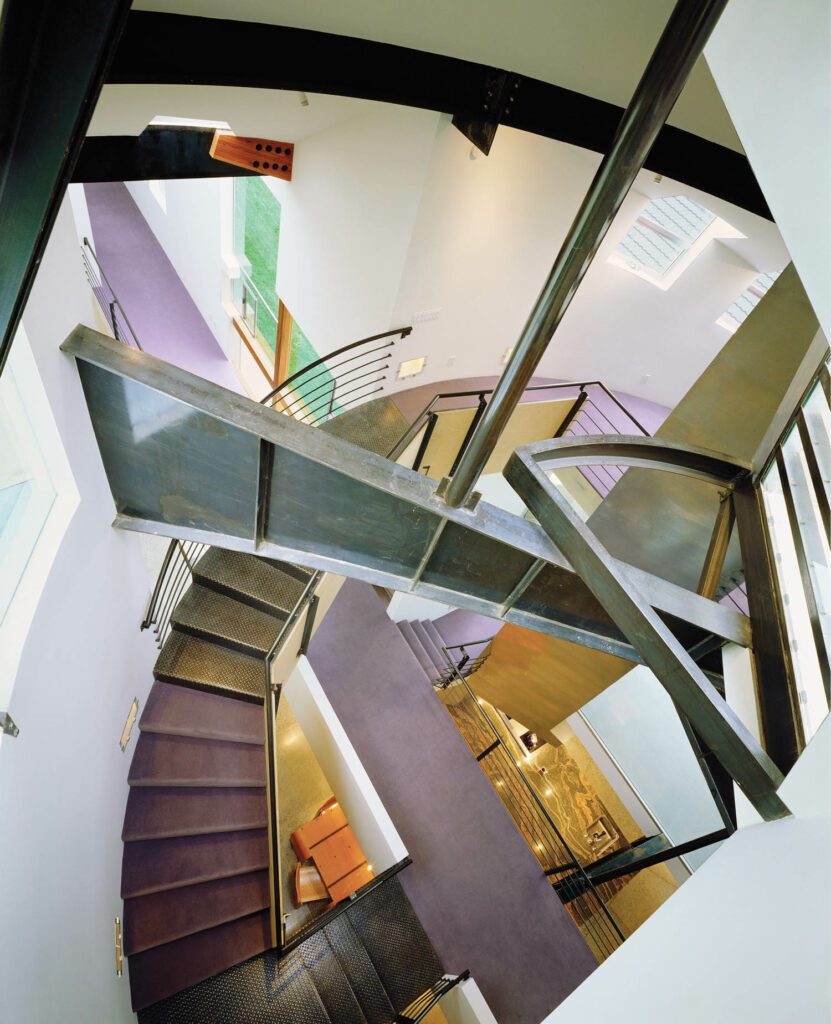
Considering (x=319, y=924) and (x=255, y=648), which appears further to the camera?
(x=255, y=648)

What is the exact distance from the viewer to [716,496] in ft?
16.0

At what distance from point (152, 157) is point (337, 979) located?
25.6ft

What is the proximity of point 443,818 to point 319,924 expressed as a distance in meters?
1.77

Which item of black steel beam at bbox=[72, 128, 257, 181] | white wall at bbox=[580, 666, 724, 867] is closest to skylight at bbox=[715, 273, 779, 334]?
white wall at bbox=[580, 666, 724, 867]

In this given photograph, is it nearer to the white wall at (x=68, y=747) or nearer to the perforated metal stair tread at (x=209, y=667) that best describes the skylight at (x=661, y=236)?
the perforated metal stair tread at (x=209, y=667)

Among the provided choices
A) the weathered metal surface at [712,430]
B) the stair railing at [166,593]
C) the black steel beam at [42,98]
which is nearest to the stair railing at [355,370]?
the stair railing at [166,593]

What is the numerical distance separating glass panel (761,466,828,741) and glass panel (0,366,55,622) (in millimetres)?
3649

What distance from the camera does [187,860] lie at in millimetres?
5055

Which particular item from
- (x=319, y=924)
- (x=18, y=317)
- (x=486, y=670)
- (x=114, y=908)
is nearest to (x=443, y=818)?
(x=319, y=924)

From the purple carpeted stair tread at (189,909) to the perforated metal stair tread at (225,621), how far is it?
196cm

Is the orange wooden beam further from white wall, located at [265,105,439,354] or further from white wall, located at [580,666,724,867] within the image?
white wall, located at [580,666,724,867]

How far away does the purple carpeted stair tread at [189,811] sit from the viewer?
4964 mm

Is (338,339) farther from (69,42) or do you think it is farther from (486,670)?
(69,42)

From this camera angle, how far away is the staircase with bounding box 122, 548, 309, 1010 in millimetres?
4805
